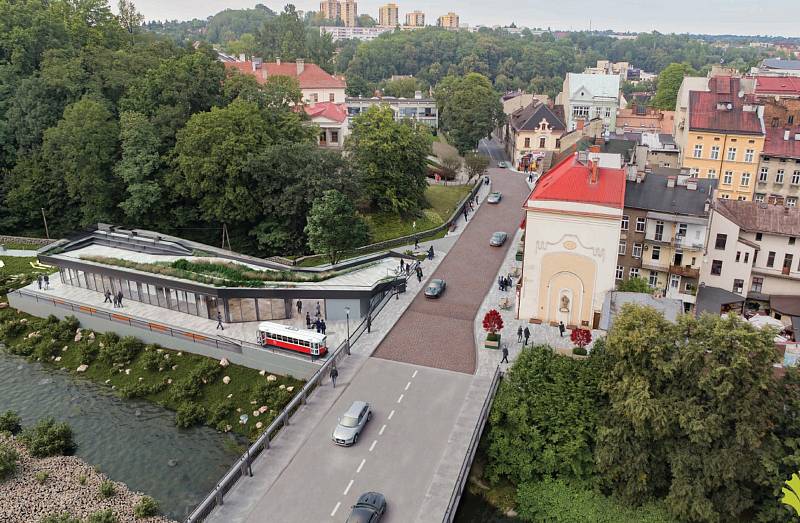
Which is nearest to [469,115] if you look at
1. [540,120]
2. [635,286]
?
[540,120]

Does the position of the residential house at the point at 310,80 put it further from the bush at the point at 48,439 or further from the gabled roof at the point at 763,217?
the bush at the point at 48,439

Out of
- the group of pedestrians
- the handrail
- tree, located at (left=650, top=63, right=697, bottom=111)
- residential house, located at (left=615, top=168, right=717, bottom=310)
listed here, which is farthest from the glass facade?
tree, located at (left=650, top=63, right=697, bottom=111)

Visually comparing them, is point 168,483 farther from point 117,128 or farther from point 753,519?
point 117,128

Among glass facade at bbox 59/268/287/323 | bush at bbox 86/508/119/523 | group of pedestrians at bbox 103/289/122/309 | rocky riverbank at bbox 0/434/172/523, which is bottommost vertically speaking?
rocky riverbank at bbox 0/434/172/523

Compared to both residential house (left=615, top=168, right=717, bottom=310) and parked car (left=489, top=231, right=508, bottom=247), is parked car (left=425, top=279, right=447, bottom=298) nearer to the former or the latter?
parked car (left=489, top=231, right=508, bottom=247)

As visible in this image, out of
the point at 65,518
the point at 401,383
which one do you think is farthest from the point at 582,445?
the point at 65,518

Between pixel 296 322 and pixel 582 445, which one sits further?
pixel 296 322
